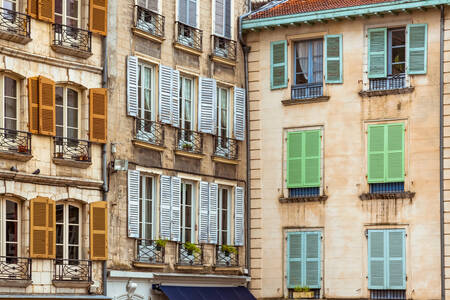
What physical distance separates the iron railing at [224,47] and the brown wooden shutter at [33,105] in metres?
8.27

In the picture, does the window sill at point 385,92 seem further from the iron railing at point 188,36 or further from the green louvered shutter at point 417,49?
the iron railing at point 188,36

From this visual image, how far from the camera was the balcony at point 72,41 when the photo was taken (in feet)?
105

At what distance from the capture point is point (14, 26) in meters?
30.9

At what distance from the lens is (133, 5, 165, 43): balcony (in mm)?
34906

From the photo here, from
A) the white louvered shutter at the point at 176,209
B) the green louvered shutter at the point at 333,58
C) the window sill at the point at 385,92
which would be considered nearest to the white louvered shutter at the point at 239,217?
the white louvered shutter at the point at 176,209

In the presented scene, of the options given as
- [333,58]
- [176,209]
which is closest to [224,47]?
[333,58]

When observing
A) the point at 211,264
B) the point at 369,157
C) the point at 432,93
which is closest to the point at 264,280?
the point at 211,264

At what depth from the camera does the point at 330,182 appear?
37.9 metres

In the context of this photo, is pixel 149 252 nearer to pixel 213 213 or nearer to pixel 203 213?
pixel 203 213

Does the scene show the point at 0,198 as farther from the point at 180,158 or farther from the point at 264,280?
the point at 264,280

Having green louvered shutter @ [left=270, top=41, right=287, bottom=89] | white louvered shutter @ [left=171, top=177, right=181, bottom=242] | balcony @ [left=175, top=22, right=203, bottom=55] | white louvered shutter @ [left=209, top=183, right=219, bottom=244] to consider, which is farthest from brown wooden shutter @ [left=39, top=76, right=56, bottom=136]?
green louvered shutter @ [left=270, top=41, right=287, bottom=89]

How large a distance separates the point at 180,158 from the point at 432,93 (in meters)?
7.40

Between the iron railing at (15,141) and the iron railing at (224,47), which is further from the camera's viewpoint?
the iron railing at (224,47)

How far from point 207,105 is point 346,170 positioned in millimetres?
4460
